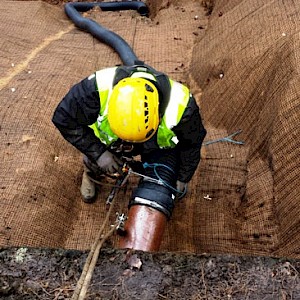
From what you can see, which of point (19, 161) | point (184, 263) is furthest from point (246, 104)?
point (184, 263)

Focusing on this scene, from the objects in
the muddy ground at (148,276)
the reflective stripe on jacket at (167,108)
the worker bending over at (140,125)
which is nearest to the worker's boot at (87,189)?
the worker bending over at (140,125)

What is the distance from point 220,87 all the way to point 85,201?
205 centimetres

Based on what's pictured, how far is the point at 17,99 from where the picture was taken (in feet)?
17.7

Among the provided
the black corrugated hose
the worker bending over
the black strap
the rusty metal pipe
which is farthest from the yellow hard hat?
the black corrugated hose

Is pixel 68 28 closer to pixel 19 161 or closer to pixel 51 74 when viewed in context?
pixel 51 74

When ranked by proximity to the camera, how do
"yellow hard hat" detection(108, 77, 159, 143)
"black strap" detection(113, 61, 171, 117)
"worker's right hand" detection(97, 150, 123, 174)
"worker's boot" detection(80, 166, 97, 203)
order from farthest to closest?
1. "worker's boot" detection(80, 166, 97, 203)
2. "worker's right hand" detection(97, 150, 123, 174)
3. "black strap" detection(113, 61, 171, 117)
4. "yellow hard hat" detection(108, 77, 159, 143)

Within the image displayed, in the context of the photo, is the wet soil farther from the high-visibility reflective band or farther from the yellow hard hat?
the high-visibility reflective band

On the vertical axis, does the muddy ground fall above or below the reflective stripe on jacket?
above

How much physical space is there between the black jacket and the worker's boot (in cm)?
55

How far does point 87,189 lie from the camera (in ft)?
15.1

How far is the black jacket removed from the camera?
12.0 ft

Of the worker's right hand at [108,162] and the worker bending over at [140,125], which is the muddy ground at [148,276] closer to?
the worker bending over at [140,125]

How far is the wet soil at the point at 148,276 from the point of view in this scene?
227cm

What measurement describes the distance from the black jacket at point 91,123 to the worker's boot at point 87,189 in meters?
0.55
